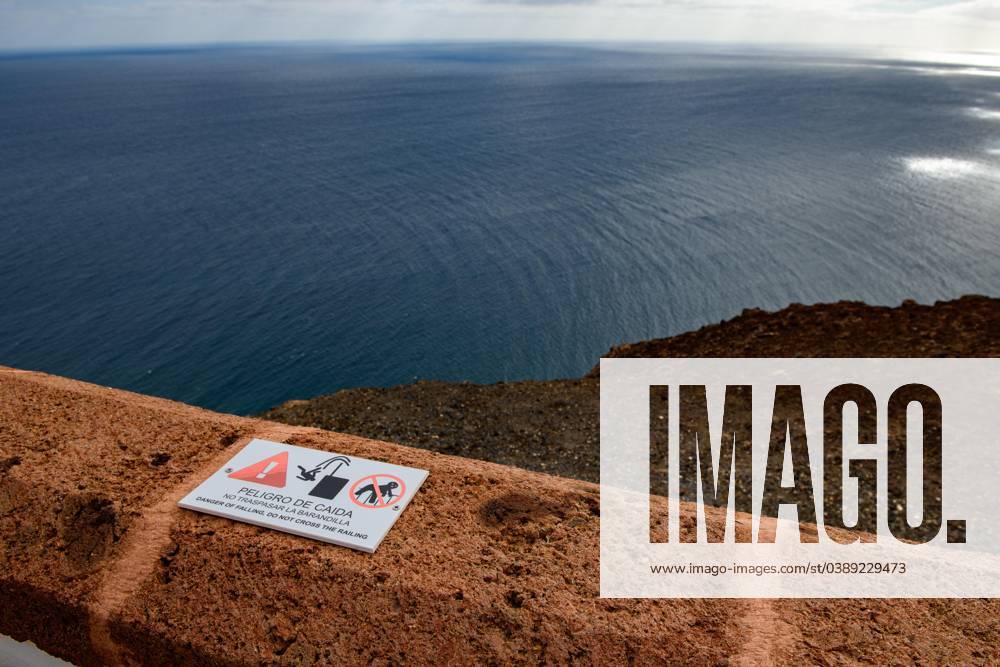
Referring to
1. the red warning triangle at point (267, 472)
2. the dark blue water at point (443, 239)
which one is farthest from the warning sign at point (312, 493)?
the dark blue water at point (443, 239)

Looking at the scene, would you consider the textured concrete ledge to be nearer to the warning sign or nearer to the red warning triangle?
the warning sign

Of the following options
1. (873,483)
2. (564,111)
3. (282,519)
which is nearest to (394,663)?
(282,519)

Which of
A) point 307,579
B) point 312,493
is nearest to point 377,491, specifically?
point 312,493

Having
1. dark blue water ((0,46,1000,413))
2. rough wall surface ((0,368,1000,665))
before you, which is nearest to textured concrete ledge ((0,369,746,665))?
rough wall surface ((0,368,1000,665))

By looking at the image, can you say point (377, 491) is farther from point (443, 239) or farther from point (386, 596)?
point (443, 239)

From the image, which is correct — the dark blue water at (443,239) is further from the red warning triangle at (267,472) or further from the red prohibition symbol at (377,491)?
the red prohibition symbol at (377,491)

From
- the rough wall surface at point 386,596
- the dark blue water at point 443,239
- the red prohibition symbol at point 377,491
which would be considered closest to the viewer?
the rough wall surface at point 386,596

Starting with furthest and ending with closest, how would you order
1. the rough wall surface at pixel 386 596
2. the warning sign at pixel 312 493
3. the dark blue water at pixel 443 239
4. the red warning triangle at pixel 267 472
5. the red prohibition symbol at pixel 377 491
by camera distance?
the dark blue water at pixel 443 239 < the red warning triangle at pixel 267 472 < the red prohibition symbol at pixel 377 491 < the warning sign at pixel 312 493 < the rough wall surface at pixel 386 596
